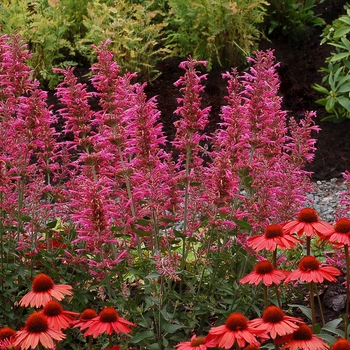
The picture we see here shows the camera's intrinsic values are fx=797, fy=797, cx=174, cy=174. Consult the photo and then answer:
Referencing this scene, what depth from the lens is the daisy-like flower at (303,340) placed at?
260 centimetres

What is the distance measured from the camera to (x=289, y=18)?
9227 millimetres

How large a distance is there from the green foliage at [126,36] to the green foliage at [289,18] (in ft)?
4.82

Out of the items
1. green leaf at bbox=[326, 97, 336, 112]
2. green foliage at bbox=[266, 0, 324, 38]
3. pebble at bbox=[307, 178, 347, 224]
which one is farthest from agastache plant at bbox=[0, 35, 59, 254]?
green foliage at bbox=[266, 0, 324, 38]

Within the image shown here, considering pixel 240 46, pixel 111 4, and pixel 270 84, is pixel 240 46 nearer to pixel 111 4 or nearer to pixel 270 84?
pixel 111 4

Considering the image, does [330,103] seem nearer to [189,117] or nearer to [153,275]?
[189,117]

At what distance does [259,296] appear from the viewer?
376 cm

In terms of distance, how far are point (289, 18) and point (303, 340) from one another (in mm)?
7066

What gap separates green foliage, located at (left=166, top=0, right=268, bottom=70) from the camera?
8391 mm

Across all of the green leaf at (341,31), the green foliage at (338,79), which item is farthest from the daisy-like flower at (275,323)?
the green leaf at (341,31)

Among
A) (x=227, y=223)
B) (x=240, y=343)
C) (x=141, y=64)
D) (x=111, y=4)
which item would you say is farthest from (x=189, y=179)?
(x=111, y=4)

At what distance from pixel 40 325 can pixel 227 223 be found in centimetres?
116

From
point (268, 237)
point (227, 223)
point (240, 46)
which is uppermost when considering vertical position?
point (268, 237)

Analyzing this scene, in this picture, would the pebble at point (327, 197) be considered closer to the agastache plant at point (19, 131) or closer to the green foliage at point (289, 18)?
the green foliage at point (289, 18)

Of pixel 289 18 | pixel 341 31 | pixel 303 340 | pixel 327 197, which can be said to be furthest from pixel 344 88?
pixel 303 340
